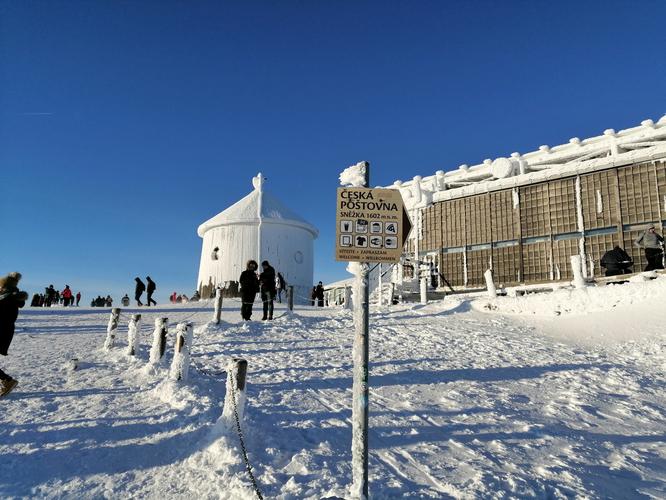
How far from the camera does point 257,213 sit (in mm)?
28375

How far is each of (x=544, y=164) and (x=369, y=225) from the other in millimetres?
19263

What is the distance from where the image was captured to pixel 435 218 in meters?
22.8

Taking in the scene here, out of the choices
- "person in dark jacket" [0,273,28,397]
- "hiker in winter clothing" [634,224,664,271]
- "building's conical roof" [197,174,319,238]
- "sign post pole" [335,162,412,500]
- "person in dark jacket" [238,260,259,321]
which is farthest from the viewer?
"building's conical roof" [197,174,319,238]

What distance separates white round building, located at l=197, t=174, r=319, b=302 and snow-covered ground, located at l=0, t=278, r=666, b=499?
57.6 ft

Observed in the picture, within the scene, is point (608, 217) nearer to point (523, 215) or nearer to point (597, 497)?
point (523, 215)

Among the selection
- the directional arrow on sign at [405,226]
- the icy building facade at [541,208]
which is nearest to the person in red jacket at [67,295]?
the icy building facade at [541,208]

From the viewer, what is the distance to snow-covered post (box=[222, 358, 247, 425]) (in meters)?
4.65

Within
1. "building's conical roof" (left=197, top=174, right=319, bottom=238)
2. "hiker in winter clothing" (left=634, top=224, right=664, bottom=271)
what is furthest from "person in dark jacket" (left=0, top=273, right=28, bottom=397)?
"building's conical roof" (left=197, top=174, right=319, bottom=238)

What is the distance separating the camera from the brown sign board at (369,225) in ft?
11.3

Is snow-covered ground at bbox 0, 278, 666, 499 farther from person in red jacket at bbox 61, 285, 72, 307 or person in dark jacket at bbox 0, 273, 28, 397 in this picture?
person in red jacket at bbox 61, 285, 72, 307

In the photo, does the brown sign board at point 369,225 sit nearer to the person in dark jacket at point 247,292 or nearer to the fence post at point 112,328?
the fence post at point 112,328

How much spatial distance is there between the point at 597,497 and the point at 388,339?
21.2 feet

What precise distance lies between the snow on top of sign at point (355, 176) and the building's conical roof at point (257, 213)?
24684mm

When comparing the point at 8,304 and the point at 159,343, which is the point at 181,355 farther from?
the point at 8,304
